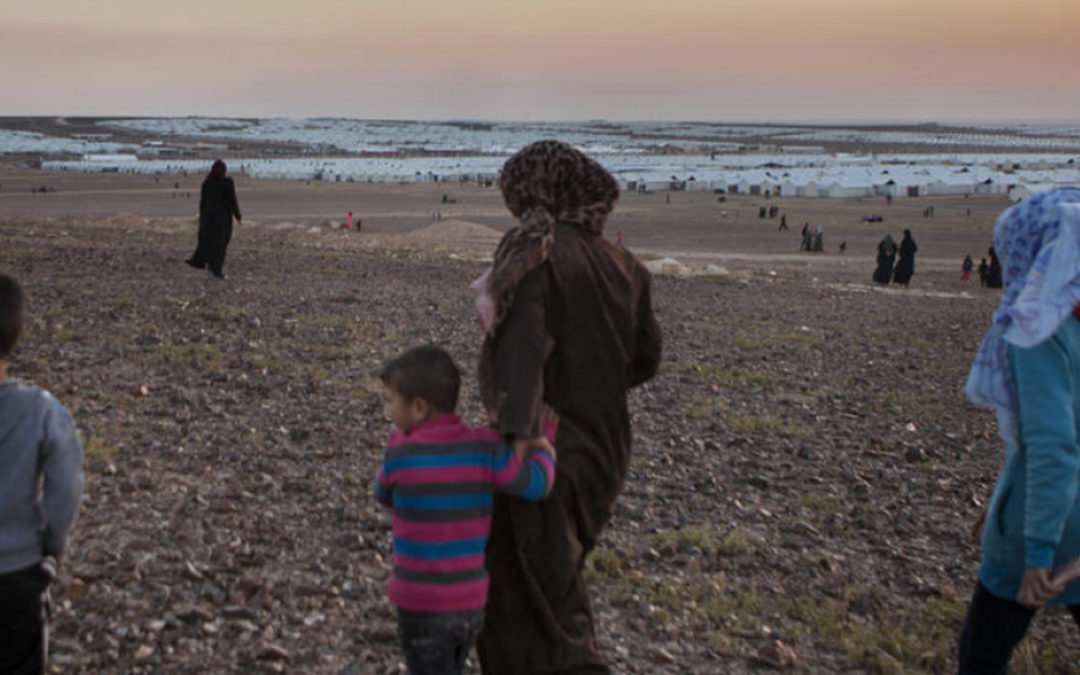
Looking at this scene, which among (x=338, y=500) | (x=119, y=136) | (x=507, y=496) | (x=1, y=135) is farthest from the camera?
(x=119, y=136)

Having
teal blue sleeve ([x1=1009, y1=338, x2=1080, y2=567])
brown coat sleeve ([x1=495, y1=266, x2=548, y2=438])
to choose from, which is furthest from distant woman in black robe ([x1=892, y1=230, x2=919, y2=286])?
brown coat sleeve ([x1=495, y1=266, x2=548, y2=438])

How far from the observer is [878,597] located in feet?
14.8

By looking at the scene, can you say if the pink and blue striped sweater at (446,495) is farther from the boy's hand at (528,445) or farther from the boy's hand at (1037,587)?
the boy's hand at (1037,587)

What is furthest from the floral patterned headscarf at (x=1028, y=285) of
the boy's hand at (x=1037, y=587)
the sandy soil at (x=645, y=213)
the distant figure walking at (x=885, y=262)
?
the sandy soil at (x=645, y=213)

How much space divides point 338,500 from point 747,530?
2.00 m

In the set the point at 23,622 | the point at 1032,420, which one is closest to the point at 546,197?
the point at 1032,420

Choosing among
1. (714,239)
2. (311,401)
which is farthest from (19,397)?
(714,239)

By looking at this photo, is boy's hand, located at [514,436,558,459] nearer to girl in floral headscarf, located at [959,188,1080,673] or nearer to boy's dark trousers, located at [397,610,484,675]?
boy's dark trousers, located at [397,610,484,675]

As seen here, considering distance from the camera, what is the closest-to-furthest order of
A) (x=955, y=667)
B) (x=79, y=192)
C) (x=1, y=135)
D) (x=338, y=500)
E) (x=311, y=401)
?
(x=955, y=667) → (x=338, y=500) → (x=311, y=401) → (x=79, y=192) → (x=1, y=135)

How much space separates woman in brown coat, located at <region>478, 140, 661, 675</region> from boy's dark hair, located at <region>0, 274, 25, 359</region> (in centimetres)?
114

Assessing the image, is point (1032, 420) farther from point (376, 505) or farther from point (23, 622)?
point (376, 505)

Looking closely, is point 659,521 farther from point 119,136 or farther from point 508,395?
point 119,136

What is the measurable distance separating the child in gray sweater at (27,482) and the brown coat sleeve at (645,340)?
1488 mm

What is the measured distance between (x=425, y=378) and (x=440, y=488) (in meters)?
0.27
